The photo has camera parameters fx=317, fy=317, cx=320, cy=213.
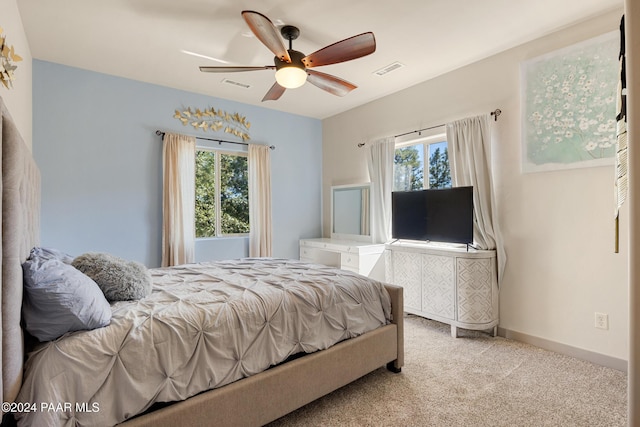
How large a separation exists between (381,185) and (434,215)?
3.31 ft

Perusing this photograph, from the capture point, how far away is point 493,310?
3.07 m

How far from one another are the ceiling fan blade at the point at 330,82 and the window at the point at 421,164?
1.39 metres

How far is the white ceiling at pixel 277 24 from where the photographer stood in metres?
2.41

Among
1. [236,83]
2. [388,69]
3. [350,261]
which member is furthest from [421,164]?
[236,83]

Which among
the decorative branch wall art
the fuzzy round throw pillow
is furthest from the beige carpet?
the decorative branch wall art

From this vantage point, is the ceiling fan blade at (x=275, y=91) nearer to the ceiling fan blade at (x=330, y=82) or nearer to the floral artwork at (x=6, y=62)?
the ceiling fan blade at (x=330, y=82)

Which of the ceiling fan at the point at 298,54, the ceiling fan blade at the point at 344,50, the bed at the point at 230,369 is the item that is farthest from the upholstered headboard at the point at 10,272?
the ceiling fan blade at the point at 344,50

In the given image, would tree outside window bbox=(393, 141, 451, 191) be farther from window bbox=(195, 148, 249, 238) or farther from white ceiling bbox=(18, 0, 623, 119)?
window bbox=(195, 148, 249, 238)

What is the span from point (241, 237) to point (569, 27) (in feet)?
13.9

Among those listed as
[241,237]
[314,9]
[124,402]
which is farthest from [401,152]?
[124,402]

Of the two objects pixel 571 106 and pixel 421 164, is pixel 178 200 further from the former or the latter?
pixel 571 106

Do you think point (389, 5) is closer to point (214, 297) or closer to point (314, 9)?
point (314, 9)

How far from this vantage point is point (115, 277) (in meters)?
1.80

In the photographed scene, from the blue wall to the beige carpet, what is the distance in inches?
113
